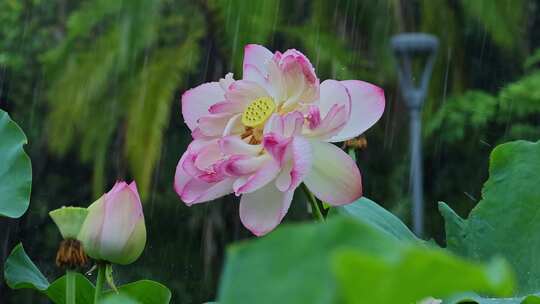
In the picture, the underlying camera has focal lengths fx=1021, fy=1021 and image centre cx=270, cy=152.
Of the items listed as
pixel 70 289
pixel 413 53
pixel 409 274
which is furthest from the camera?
pixel 413 53

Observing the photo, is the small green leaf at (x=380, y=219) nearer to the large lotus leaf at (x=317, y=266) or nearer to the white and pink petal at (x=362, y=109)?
the white and pink petal at (x=362, y=109)

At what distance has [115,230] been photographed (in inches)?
11.0

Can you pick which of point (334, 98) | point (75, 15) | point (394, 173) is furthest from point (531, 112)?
point (334, 98)

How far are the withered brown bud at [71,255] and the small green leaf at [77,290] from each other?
0.04 metres

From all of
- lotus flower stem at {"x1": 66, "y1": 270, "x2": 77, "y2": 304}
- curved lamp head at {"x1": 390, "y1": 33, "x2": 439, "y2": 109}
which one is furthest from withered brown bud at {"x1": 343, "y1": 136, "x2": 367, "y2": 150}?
curved lamp head at {"x1": 390, "y1": 33, "x2": 439, "y2": 109}

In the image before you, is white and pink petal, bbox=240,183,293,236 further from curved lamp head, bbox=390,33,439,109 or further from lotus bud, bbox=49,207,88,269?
curved lamp head, bbox=390,33,439,109

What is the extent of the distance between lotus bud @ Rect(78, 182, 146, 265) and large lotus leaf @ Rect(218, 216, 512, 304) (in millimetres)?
145

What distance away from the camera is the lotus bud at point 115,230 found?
280 mm

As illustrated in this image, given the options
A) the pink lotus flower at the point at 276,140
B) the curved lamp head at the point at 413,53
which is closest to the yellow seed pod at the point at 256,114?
the pink lotus flower at the point at 276,140

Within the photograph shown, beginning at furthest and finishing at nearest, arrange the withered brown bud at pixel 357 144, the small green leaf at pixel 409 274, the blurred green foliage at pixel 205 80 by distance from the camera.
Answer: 1. the blurred green foliage at pixel 205 80
2. the withered brown bud at pixel 357 144
3. the small green leaf at pixel 409 274

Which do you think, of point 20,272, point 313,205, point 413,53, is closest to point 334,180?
point 313,205

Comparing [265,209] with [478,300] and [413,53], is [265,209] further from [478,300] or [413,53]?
[413,53]

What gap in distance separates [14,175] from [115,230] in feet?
0.30

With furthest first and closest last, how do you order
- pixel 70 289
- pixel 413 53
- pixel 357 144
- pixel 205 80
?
pixel 205 80, pixel 413 53, pixel 357 144, pixel 70 289
